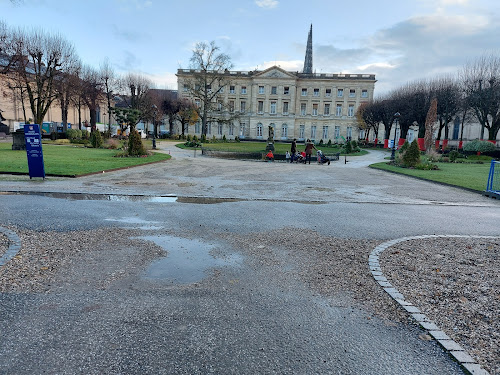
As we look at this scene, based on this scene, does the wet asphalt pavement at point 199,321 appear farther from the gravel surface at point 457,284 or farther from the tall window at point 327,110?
the tall window at point 327,110

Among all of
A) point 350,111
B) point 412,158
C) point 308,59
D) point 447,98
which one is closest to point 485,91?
point 447,98

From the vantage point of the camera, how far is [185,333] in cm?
287

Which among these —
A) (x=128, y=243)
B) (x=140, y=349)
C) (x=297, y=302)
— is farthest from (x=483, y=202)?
(x=140, y=349)

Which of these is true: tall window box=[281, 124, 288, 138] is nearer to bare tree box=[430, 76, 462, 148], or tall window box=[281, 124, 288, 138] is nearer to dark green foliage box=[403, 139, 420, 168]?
bare tree box=[430, 76, 462, 148]

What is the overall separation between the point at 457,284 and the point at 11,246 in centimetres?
611

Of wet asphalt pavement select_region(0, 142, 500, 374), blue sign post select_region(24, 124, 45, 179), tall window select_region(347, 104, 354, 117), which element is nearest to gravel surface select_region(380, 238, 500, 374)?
wet asphalt pavement select_region(0, 142, 500, 374)

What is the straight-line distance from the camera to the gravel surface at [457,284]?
2986mm

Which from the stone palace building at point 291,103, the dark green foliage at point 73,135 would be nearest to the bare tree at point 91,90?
the dark green foliage at point 73,135

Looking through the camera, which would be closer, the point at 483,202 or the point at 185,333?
the point at 185,333

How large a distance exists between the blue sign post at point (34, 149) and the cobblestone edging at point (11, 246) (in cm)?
660

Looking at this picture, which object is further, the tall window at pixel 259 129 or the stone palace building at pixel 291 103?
the tall window at pixel 259 129

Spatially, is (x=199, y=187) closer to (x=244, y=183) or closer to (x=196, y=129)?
(x=244, y=183)

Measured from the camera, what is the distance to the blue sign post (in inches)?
436

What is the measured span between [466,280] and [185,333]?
142 inches
